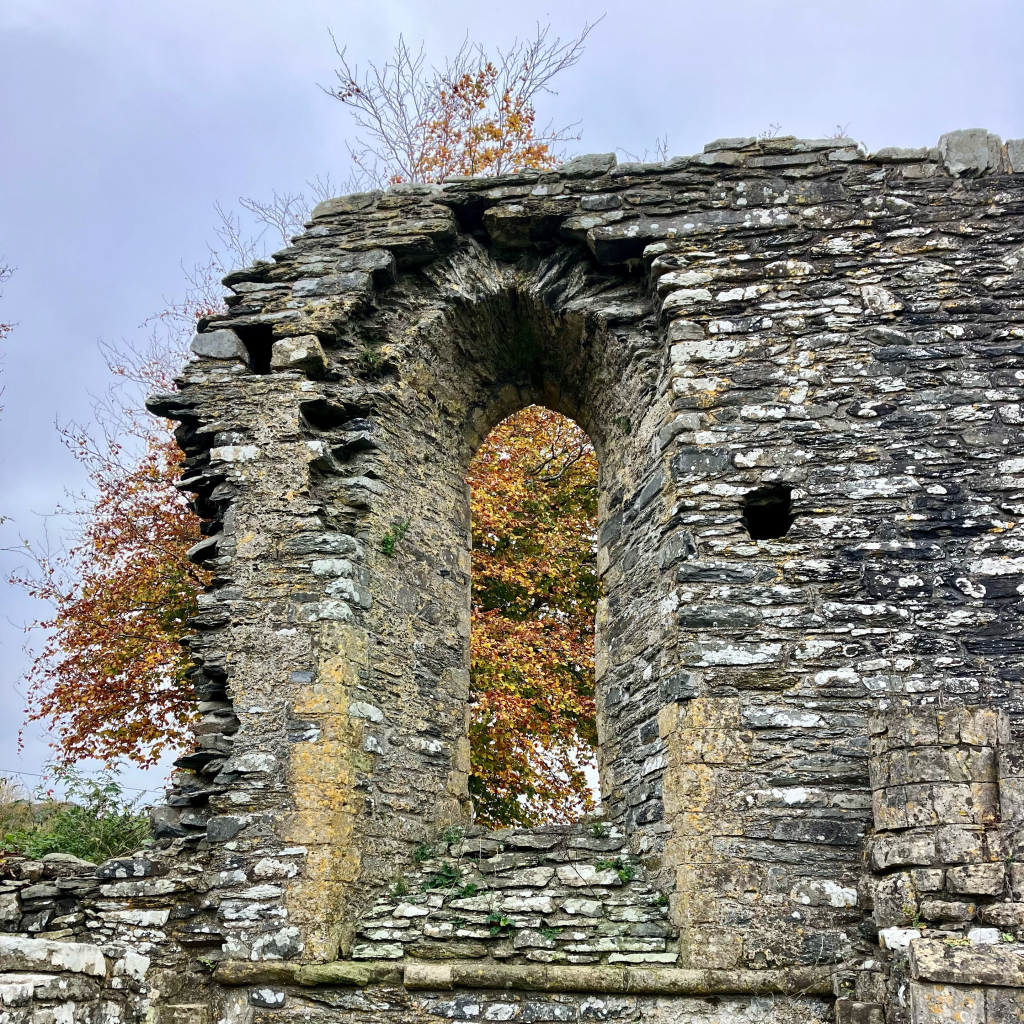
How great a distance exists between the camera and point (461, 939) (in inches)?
193

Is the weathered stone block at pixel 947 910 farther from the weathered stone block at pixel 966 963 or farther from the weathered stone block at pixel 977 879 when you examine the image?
the weathered stone block at pixel 966 963

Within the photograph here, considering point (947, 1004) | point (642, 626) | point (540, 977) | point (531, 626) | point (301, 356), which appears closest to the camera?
point (947, 1004)

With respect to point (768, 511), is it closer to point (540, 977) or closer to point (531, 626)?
point (540, 977)

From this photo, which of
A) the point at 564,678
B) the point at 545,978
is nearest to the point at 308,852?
the point at 545,978

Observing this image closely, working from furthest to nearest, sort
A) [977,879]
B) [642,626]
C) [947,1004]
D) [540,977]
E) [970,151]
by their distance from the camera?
[970,151] < [642,626] < [540,977] < [977,879] < [947,1004]

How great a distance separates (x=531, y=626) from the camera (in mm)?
11227

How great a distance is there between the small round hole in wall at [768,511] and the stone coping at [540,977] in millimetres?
2201

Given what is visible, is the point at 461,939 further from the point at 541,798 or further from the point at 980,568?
the point at 541,798

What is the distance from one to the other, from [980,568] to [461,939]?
338cm

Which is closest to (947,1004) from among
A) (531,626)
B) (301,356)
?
(301,356)

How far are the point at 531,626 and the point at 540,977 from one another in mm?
6681

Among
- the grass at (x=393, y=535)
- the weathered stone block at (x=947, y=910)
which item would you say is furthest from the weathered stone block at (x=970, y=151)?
the weathered stone block at (x=947, y=910)

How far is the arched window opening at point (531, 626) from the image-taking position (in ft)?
34.9

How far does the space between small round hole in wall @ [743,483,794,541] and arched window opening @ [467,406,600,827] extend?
534 cm
